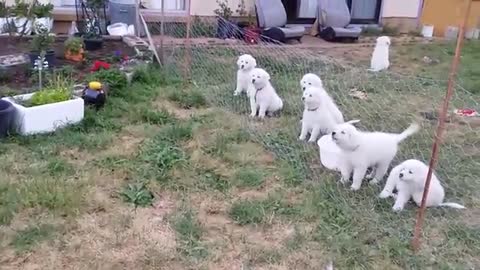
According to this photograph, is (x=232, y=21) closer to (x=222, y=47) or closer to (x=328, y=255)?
(x=222, y=47)

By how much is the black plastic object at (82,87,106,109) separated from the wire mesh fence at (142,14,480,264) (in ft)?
3.13

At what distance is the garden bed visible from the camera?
448 cm

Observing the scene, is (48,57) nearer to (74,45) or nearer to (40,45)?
→ (40,45)

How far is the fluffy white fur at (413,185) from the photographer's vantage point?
277 centimetres

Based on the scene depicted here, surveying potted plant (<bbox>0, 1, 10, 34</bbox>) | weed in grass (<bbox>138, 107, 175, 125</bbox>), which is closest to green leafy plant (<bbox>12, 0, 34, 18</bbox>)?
potted plant (<bbox>0, 1, 10, 34</bbox>)

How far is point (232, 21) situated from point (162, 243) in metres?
5.90

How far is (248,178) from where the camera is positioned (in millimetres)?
3229

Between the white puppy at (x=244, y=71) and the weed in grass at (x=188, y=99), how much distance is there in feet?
1.10

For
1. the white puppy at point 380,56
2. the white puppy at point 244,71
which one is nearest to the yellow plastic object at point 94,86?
the white puppy at point 244,71

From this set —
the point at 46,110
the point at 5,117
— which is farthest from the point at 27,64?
the point at 5,117

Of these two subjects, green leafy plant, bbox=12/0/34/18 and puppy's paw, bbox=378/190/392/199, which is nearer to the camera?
puppy's paw, bbox=378/190/392/199

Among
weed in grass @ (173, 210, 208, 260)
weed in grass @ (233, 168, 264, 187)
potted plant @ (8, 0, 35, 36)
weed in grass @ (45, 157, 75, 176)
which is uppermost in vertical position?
potted plant @ (8, 0, 35, 36)

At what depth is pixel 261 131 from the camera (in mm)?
4039

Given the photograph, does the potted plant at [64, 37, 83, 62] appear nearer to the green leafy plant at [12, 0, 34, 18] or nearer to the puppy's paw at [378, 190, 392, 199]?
the green leafy plant at [12, 0, 34, 18]
